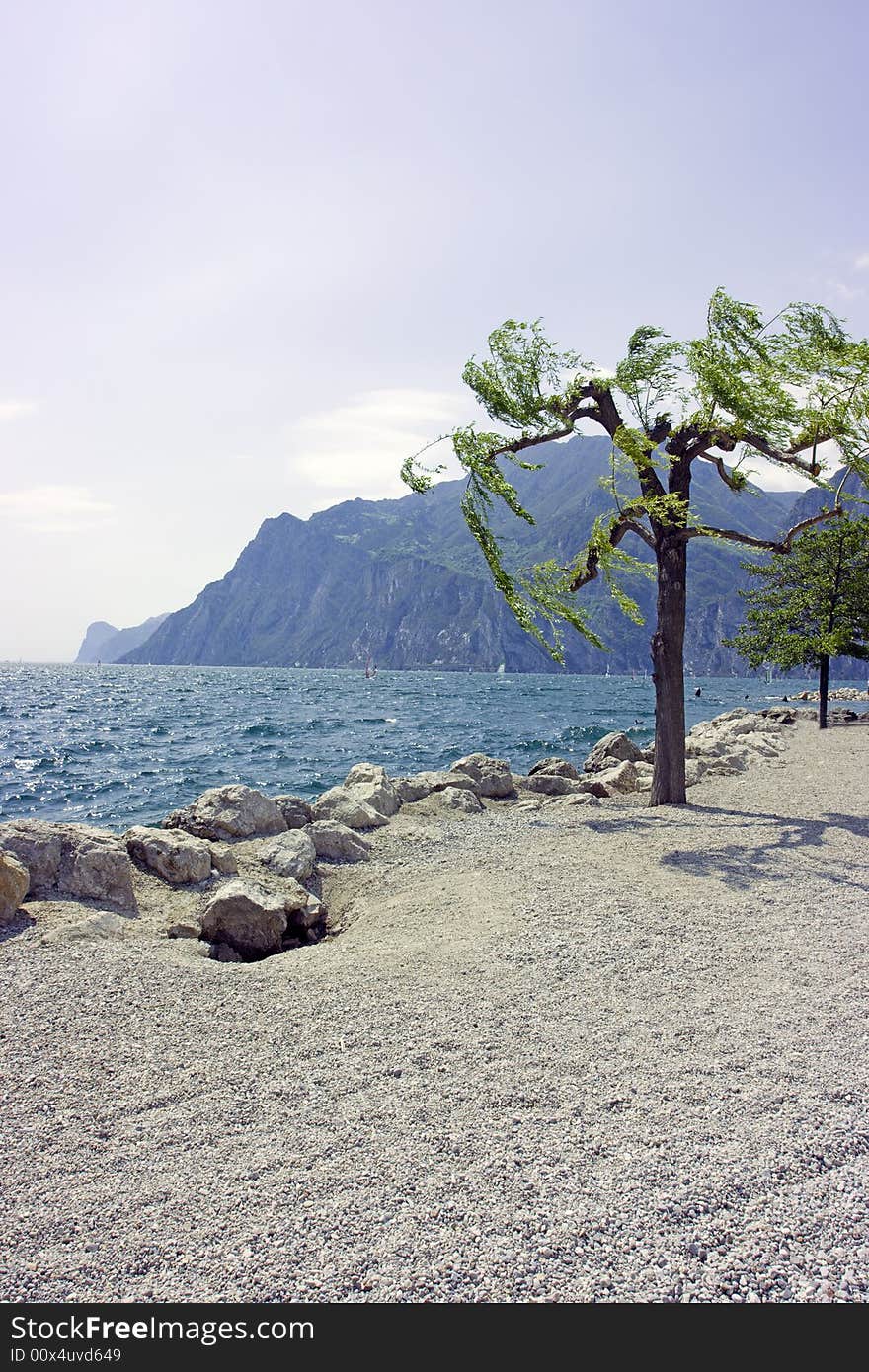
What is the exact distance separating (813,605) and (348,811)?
2368 cm

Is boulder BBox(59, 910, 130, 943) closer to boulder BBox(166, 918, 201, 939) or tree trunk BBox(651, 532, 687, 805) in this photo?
boulder BBox(166, 918, 201, 939)

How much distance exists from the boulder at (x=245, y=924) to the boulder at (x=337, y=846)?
2.85 m

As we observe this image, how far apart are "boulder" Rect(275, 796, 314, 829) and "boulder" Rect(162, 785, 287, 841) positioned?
8.7 inches

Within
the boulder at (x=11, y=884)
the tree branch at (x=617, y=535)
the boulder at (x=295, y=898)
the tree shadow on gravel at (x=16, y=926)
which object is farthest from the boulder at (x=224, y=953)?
the tree branch at (x=617, y=535)

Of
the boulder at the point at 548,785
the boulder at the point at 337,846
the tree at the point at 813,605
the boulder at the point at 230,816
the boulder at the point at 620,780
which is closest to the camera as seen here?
the boulder at the point at 337,846

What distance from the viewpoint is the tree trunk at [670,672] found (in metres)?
13.9

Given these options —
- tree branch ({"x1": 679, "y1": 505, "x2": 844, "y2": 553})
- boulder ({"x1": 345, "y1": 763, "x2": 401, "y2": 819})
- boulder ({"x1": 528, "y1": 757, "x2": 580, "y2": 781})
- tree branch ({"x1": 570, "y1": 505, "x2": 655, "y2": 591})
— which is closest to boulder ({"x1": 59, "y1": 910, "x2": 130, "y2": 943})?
boulder ({"x1": 345, "y1": 763, "x2": 401, "y2": 819})

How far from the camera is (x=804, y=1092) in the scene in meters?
A: 4.54

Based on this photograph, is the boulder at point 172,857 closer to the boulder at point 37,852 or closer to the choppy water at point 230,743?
the boulder at point 37,852

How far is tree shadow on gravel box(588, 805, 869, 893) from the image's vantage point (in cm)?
926

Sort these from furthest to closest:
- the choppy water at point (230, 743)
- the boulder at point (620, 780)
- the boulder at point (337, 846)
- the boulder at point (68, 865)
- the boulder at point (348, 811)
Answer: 1. the choppy water at point (230, 743)
2. the boulder at point (620, 780)
3. the boulder at point (348, 811)
4. the boulder at point (337, 846)
5. the boulder at point (68, 865)
